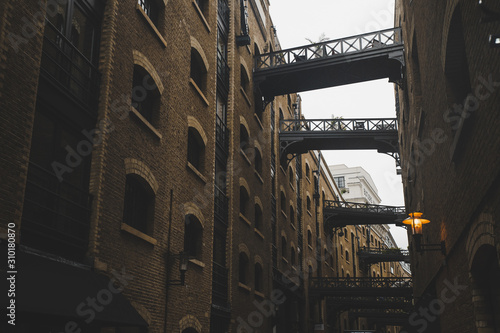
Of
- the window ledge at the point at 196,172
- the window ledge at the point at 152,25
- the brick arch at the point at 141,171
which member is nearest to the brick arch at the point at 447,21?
the brick arch at the point at 141,171

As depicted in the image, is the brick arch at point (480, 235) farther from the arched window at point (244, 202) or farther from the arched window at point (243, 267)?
the arched window at point (244, 202)

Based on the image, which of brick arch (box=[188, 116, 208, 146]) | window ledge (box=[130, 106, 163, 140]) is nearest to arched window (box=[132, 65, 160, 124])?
window ledge (box=[130, 106, 163, 140])

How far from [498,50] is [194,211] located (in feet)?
34.2

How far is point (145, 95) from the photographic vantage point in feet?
41.3

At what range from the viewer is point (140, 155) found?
38.1 feet

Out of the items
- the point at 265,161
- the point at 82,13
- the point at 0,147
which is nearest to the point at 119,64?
the point at 82,13

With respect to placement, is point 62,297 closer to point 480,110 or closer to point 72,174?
point 72,174

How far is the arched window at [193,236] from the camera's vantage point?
14.6 meters

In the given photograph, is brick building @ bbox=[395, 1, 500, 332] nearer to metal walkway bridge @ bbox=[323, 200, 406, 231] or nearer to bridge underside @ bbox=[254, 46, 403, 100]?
bridge underside @ bbox=[254, 46, 403, 100]

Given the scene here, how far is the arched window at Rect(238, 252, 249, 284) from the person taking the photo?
1949 centimetres

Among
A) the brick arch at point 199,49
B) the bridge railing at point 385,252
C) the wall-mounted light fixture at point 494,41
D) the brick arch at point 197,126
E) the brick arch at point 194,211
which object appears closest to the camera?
the wall-mounted light fixture at point 494,41

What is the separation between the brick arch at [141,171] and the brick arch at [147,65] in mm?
2270

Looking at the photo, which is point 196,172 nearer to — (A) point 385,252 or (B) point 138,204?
(B) point 138,204

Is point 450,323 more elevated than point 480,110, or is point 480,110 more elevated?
point 480,110
